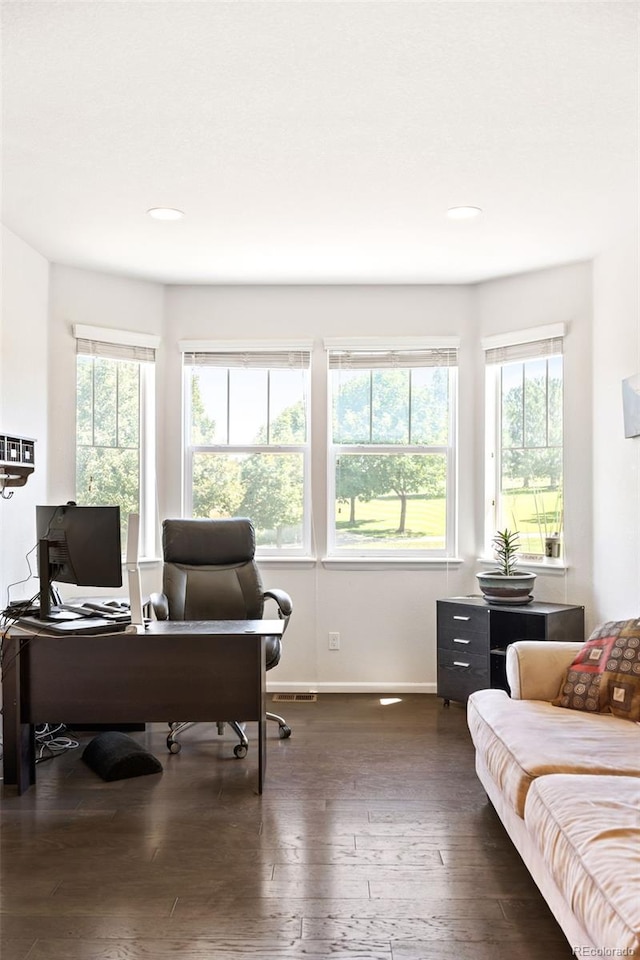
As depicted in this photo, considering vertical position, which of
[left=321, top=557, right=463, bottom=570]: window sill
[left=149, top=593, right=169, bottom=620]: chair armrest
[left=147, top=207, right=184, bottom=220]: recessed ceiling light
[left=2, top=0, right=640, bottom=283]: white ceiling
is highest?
[left=2, top=0, right=640, bottom=283]: white ceiling

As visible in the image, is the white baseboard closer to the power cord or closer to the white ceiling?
the power cord

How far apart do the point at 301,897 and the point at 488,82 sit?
108 inches

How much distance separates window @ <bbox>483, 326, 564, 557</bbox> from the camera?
4.96 metres

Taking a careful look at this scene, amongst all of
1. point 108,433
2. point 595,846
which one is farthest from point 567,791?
point 108,433

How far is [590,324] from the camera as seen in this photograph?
A: 188 inches

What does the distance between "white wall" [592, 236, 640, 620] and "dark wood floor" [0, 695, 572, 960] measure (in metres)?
1.21

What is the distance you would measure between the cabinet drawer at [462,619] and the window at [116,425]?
6.31 feet

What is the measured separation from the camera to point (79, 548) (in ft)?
11.7

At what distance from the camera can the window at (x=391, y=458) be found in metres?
5.39

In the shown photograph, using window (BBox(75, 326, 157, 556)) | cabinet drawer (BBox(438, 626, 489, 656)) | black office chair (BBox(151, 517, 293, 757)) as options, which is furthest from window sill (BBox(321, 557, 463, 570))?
window (BBox(75, 326, 157, 556))

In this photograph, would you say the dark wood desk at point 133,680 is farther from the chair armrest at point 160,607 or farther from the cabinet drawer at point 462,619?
the cabinet drawer at point 462,619

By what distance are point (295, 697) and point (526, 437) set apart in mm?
2213

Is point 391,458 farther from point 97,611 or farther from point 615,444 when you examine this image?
point 97,611

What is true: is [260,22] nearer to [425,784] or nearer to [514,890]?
[514,890]
